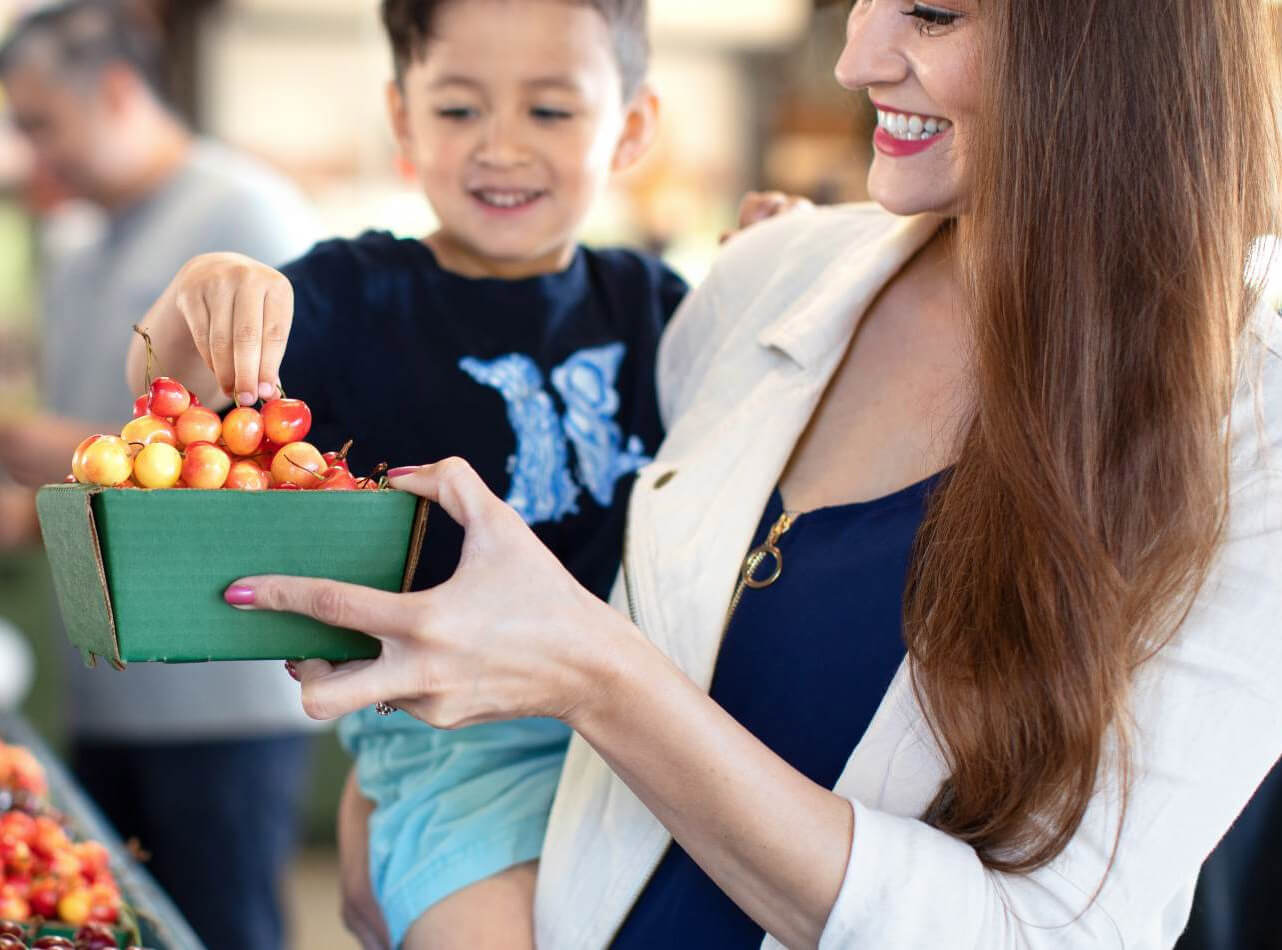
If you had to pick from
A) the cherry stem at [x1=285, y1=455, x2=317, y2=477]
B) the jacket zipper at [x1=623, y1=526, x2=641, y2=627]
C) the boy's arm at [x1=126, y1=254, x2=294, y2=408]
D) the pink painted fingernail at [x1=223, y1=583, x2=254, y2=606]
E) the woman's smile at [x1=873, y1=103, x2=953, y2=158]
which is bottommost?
the jacket zipper at [x1=623, y1=526, x2=641, y2=627]

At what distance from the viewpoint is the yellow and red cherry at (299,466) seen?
887mm

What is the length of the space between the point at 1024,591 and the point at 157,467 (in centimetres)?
56

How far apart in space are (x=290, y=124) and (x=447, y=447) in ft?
11.7

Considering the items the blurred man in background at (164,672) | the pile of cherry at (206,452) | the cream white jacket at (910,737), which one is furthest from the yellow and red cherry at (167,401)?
the blurred man in background at (164,672)

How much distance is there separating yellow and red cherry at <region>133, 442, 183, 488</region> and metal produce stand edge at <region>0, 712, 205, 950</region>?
2.08ft

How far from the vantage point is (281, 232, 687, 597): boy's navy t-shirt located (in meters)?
1.19

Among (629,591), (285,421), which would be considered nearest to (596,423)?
(629,591)

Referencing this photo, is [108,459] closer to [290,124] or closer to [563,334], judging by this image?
[563,334]

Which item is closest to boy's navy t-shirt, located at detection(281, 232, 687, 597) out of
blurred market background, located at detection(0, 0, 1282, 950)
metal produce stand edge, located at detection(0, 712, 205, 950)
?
metal produce stand edge, located at detection(0, 712, 205, 950)

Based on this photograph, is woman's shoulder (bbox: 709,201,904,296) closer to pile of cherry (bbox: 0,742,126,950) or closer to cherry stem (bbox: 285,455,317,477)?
cherry stem (bbox: 285,455,317,477)

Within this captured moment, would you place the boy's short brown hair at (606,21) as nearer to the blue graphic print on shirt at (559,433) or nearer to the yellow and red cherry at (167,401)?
the blue graphic print on shirt at (559,433)

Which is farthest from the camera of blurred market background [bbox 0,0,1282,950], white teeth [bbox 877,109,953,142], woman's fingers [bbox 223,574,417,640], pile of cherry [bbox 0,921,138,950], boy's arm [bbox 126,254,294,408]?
blurred market background [bbox 0,0,1282,950]

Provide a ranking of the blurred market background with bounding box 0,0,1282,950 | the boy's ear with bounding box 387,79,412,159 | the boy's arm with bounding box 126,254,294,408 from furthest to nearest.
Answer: the blurred market background with bounding box 0,0,1282,950 < the boy's ear with bounding box 387,79,412,159 < the boy's arm with bounding box 126,254,294,408

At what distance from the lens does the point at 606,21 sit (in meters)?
1.41
